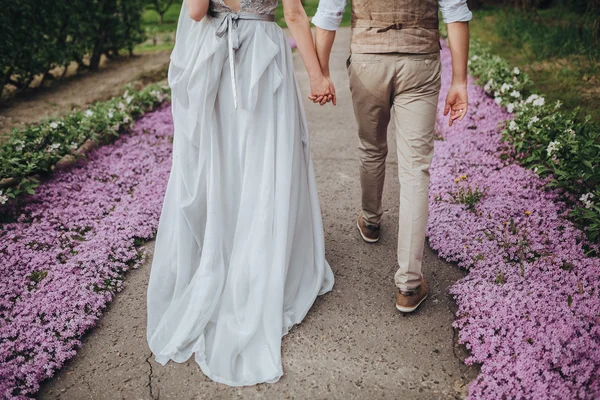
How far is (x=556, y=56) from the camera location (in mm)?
7227

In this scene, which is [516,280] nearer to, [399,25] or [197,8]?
[399,25]

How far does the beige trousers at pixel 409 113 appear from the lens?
8.50ft

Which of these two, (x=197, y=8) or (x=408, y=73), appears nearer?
(x=197, y=8)

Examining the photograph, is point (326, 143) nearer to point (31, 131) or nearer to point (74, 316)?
point (31, 131)

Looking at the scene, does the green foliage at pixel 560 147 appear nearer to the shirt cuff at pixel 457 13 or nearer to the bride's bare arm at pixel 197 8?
the shirt cuff at pixel 457 13

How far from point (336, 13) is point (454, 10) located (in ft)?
2.02

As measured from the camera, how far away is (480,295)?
2.84 meters

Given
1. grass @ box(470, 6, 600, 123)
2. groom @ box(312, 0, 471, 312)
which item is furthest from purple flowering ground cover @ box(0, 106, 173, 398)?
grass @ box(470, 6, 600, 123)

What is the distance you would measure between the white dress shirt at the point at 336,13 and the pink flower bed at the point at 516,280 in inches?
59.9

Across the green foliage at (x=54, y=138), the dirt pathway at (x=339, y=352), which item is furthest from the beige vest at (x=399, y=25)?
the green foliage at (x=54, y=138)

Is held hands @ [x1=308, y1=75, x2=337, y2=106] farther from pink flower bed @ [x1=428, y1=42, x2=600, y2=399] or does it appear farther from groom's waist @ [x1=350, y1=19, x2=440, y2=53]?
pink flower bed @ [x1=428, y1=42, x2=600, y2=399]

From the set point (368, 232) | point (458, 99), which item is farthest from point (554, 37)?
point (458, 99)

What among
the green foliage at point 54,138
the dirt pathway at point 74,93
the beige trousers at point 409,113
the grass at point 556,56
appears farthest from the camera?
the dirt pathway at point 74,93

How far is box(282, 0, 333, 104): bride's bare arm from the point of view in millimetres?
2477
